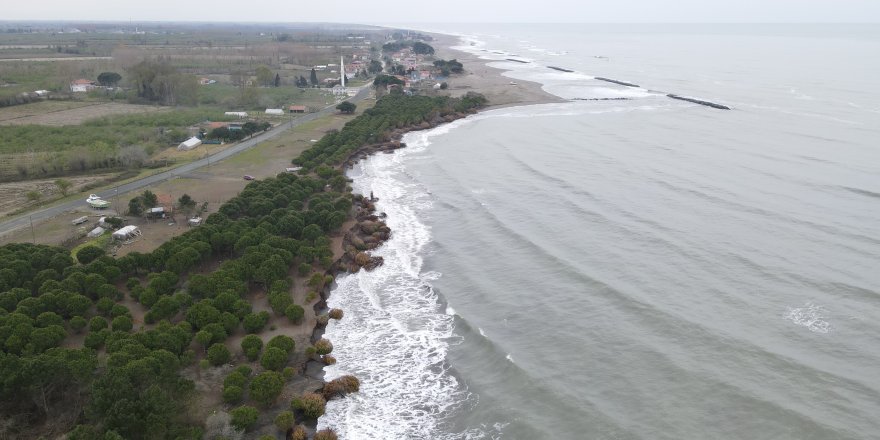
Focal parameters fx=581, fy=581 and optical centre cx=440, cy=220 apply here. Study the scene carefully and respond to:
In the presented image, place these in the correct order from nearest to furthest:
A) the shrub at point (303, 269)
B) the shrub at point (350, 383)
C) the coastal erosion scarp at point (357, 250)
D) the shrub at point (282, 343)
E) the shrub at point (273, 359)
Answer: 1. the shrub at point (350, 383)
2. the shrub at point (273, 359)
3. the shrub at point (282, 343)
4. the coastal erosion scarp at point (357, 250)
5. the shrub at point (303, 269)

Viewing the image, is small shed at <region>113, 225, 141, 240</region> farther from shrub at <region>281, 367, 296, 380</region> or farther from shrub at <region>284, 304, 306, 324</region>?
shrub at <region>281, 367, 296, 380</region>

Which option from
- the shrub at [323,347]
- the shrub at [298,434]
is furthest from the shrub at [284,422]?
the shrub at [323,347]

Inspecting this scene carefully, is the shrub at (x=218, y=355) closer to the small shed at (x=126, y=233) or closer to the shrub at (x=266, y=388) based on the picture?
the shrub at (x=266, y=388)

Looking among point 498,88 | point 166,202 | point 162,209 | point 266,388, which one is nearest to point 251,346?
point 266,388

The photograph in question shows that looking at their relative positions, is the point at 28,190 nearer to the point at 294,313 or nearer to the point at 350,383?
the point at 294,313

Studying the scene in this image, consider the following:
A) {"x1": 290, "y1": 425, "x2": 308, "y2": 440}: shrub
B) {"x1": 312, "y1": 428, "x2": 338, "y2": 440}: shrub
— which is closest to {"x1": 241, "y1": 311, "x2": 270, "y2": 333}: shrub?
{"x1": 290, "y1": 425, "x2": 308, "y2": 440}: shrub
